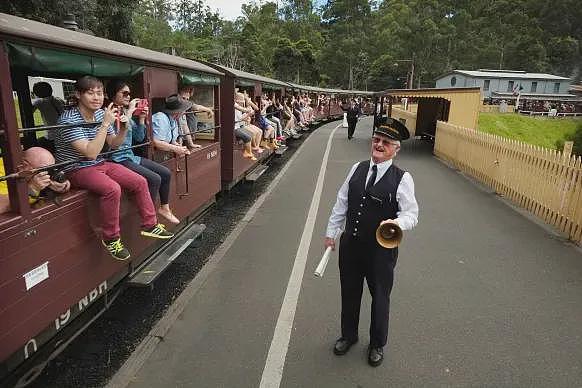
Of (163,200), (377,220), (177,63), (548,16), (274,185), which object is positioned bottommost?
(274,185)

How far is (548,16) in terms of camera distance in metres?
87.1

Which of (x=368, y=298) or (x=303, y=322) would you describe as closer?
(x=303, y=322)

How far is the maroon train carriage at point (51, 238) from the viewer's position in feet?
8.96

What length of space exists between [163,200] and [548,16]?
10464cm

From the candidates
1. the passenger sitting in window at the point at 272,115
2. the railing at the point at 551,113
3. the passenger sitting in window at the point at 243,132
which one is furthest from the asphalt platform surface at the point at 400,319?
the railing at the point at 551,113

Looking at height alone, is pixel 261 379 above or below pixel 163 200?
below

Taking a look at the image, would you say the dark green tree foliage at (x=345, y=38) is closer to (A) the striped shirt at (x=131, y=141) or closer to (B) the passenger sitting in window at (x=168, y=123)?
(B) the passenger sitting in window at (x=168, y=123)

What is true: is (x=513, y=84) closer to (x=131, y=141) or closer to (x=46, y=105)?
(x=131, y=141)

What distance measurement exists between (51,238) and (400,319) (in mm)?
3332

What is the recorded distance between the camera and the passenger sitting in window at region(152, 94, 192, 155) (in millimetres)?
5105

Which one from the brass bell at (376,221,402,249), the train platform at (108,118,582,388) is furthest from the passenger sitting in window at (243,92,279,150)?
the brass bell at (376,221,402,249)

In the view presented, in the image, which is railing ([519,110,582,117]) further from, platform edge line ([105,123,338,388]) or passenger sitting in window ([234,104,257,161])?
platform edge line ([105,123,338,388])

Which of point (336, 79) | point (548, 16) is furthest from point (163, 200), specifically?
point (548, 16)

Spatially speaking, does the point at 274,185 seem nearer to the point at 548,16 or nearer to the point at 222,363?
the point at 222,363
